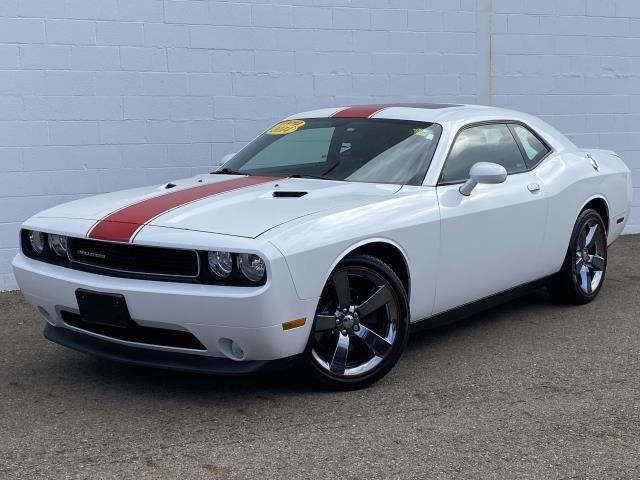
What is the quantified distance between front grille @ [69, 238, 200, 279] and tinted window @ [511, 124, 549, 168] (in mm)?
2661

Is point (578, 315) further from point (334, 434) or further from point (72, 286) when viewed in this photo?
point (72, 286)

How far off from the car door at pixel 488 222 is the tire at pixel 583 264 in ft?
1.29

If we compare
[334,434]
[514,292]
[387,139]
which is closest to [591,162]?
[514,292]

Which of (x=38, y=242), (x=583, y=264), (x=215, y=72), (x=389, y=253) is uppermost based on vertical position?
(x=215, y=72)

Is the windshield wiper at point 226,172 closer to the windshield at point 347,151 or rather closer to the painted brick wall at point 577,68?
the windshield at point 347,151

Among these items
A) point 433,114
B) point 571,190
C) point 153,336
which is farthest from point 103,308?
point 571,190

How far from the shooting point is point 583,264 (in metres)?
6.16

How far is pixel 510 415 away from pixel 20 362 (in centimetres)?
276

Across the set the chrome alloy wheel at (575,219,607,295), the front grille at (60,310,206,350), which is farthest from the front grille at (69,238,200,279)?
the chrome alloy wheel at (575,219,607,295)

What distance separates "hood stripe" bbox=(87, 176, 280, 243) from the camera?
4094 mm

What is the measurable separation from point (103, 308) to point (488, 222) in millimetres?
2188

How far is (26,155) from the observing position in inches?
276

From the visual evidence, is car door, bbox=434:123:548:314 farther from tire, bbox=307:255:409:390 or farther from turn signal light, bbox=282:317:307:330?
turn signal light, bbox=282:317:307:330

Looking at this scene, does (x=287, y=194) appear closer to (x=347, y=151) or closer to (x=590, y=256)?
(x=347, y=151)
